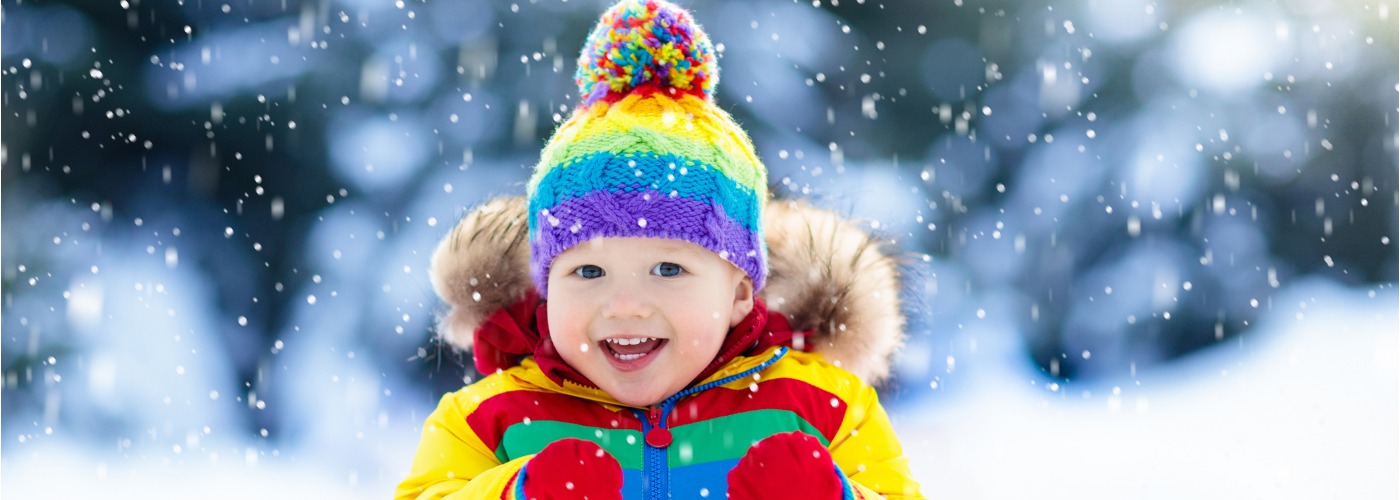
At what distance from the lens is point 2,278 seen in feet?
13.7

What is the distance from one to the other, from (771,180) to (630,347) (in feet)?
6.64

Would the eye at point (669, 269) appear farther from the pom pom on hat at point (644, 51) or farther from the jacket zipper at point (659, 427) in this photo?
the pom pom on hat at point (644, 51)

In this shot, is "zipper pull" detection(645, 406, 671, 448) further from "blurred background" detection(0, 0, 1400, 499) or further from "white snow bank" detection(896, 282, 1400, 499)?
"white snow bank" detection(896, 282, 1400, 499)

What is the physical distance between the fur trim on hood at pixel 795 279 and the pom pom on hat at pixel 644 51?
44cm

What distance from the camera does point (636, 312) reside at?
2.05 metres

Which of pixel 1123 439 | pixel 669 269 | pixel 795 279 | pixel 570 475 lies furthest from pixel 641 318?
pixel 1123 439

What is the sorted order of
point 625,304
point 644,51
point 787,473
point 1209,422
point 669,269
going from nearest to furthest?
point 787,473, point 625,304, point 669,269, point 644,51, point 1209,422

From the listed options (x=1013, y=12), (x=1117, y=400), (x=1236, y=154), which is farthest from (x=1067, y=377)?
(x=1013, y=12)

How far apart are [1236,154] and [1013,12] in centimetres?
120

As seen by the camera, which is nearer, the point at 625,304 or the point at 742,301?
the point at 625,304

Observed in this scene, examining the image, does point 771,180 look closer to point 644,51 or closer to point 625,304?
point 644,51

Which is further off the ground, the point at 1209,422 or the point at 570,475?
the point at 570,475

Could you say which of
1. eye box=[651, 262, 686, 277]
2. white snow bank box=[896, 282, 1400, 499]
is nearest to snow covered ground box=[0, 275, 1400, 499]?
white snow bank box=[896, 282, 1400, 499]

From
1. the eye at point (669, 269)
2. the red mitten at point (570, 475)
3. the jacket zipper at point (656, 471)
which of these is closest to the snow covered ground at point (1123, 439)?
the jacket zipper at point (656, 471)
